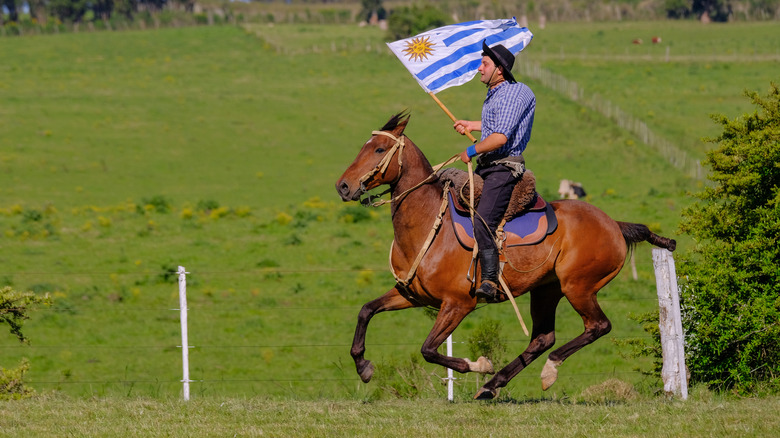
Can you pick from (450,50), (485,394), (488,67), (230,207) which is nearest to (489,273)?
(485,394)

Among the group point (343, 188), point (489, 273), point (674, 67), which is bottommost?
point (674, 67)

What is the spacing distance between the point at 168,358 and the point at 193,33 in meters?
71.9

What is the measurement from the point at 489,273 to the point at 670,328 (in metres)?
2.27

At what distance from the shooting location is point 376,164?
8.76 metres

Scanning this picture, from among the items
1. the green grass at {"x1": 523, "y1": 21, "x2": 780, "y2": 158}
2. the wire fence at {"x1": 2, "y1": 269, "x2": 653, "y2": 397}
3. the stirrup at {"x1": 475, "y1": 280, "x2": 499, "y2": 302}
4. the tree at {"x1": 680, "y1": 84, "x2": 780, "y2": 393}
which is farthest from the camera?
the green grass at {"x1": 523, "y1": 21, "x2": 780, "y2": 158}

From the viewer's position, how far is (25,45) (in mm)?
77500

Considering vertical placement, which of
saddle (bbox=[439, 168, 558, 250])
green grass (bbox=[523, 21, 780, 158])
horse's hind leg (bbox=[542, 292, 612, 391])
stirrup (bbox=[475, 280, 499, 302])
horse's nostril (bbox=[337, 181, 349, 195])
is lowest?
green grass (bbox=[523, 21, 780, 158])

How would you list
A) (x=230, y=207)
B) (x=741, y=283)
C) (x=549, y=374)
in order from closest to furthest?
(x=549, y=374)
(x=741, y=283)
(x=230, y=207)

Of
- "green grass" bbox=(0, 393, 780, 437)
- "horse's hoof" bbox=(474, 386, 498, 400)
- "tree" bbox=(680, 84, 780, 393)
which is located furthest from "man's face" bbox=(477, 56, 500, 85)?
"tree" bbox=(680, 84, 780, 393)

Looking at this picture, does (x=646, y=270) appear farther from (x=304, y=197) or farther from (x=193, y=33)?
(x=193, y=33)

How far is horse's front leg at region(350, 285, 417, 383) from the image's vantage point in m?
8.81

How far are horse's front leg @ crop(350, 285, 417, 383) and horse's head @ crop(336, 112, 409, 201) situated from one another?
1.04 metres

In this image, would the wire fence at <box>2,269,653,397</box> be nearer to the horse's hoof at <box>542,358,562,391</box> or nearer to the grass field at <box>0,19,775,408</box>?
the grass field at <box>0,19,775,408</box>

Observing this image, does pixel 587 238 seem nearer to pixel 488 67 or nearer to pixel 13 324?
pixel 488 67
